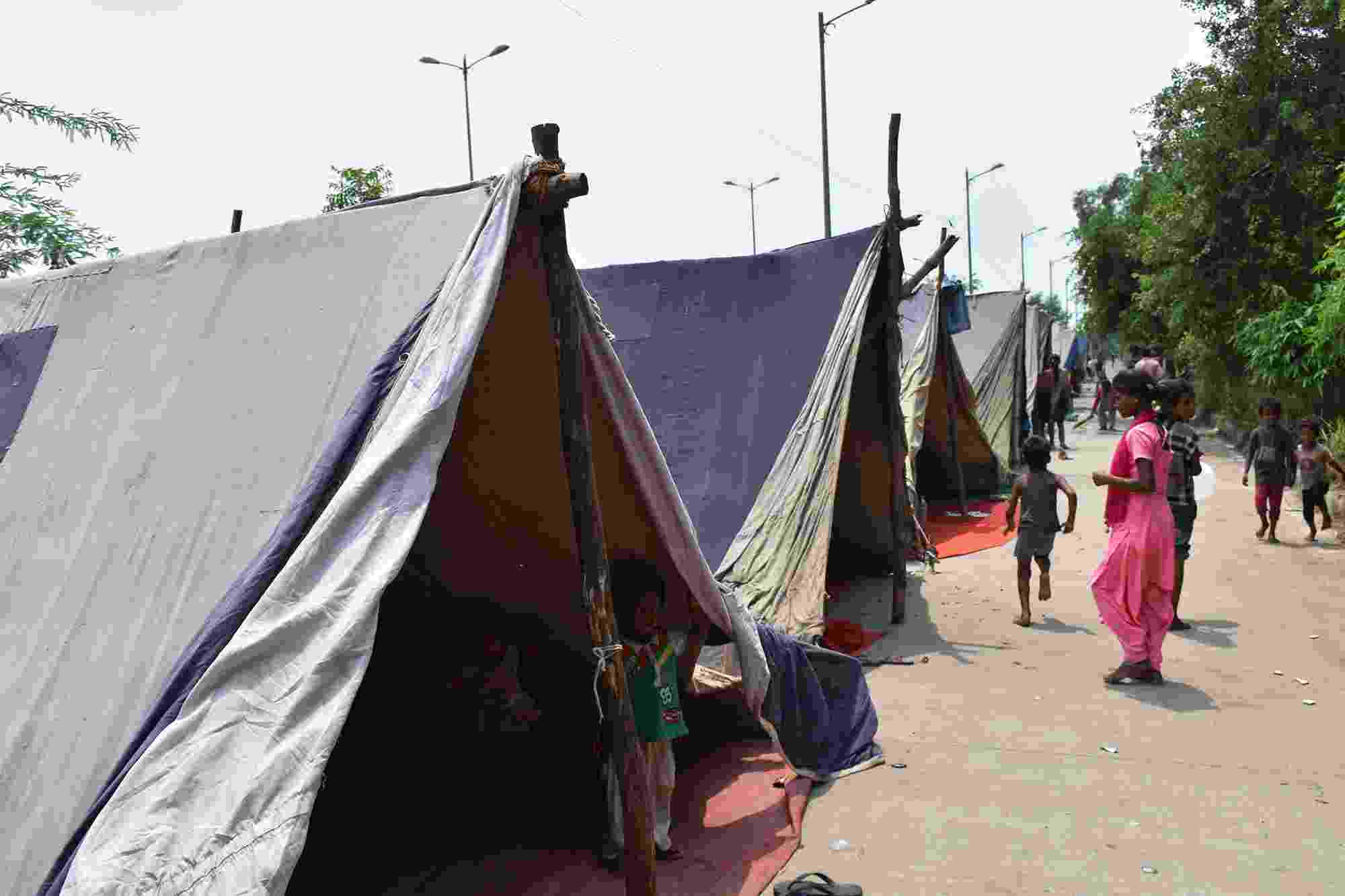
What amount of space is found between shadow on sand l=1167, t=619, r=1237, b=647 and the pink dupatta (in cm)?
151

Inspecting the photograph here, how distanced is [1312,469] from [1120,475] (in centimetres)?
467

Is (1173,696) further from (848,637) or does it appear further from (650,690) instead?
(650,690)

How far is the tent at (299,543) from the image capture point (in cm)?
261

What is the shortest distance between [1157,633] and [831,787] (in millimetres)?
2365

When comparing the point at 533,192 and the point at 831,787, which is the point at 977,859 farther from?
the point at 533,192

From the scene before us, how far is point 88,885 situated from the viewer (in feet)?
7.70

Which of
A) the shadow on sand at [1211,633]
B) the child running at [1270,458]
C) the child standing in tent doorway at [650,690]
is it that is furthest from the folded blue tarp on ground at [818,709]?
the child running at [1270,458]

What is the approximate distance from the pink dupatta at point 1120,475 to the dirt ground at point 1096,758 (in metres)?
0.98

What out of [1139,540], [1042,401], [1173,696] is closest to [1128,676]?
[1173,696]

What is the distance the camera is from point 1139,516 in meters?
5.81

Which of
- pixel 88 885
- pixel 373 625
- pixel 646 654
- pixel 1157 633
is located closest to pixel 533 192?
pixel 373 625

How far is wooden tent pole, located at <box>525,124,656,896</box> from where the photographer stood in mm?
3627

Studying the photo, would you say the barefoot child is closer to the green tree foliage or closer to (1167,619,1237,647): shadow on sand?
(1167,619,1237,647): shadow on sand

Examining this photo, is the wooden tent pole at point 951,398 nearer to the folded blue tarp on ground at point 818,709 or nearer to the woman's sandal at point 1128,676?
the woman's sandal at point 1128,676
